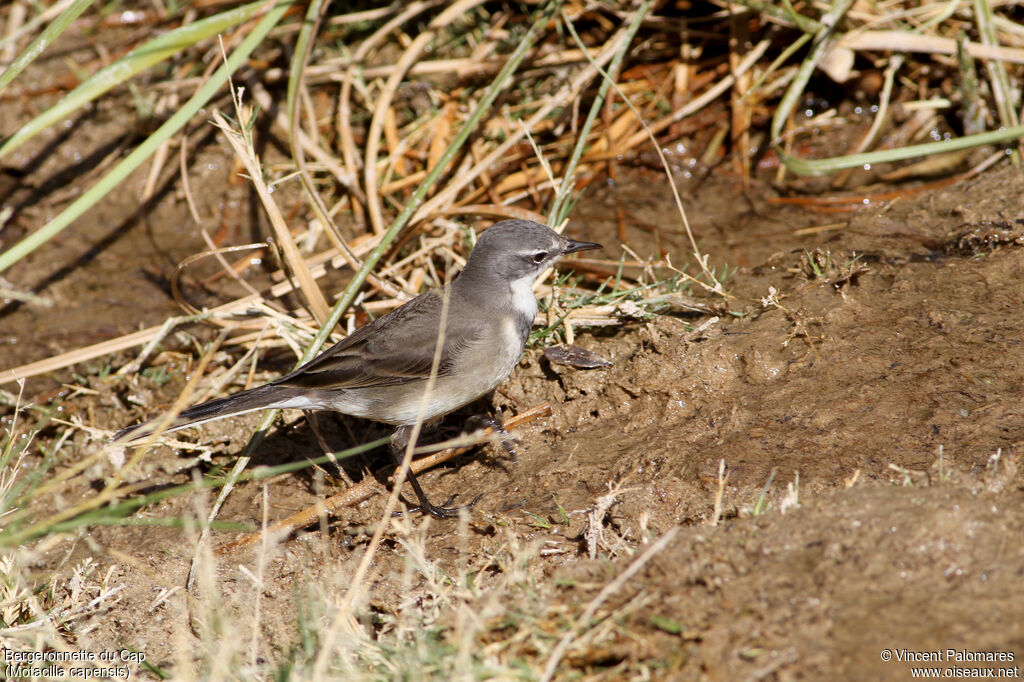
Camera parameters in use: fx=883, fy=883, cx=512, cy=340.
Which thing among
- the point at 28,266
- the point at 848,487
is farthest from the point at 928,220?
the point at 28,266

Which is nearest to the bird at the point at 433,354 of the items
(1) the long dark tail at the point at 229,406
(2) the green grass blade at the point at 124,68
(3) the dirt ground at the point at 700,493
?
(1) the long dark tail at the point at 229,406

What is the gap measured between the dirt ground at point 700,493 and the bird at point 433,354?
460 millimetres

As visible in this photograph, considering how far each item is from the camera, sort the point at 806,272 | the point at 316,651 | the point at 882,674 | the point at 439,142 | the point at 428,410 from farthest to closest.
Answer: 1. the point at 439,142
2. the point at 806,272
3. the point at 428,410
4. the point at 316,651
5. the point at 882,674

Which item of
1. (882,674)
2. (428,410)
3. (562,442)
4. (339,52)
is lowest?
(562,442)

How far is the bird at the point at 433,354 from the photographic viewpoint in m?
4.78

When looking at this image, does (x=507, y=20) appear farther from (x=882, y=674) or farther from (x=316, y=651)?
(x=882, y=674)

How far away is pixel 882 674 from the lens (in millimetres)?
2658

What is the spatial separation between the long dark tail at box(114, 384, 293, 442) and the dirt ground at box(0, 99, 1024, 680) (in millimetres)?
595

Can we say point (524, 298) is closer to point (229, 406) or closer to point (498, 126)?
point (229, 406)

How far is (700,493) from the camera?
164 inches

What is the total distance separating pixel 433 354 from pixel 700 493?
165cm

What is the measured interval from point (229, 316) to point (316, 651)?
9.62 feet

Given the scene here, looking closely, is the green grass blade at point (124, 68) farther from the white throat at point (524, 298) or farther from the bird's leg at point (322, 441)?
the white throat at point (524, 298)

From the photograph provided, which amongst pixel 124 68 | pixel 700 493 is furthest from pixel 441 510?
pixel 124 68
